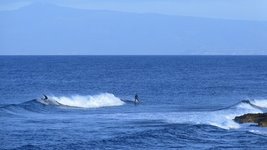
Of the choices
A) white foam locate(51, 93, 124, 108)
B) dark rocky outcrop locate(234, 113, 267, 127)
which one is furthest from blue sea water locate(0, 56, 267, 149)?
dark rocky outcrop locate(234, 113, 267, 127)

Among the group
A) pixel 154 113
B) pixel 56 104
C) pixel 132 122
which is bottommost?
pixel 132 122

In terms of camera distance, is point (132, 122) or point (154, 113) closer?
point (132, 122)

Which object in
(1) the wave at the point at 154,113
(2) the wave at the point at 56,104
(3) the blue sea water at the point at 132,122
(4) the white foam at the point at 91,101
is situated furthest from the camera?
(4) the white foam at the point at 91,101

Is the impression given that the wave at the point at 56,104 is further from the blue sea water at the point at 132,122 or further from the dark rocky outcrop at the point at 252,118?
the dark rocky outcrop at the point at 252,118

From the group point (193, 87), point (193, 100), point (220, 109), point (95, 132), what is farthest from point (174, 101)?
point (95, 132)

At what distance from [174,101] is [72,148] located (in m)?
38.5

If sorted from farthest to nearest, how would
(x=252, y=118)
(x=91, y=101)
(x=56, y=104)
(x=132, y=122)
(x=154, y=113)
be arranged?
Answer: (x=91, y=101), (x=56, y=104), (x=154, y=113), (x=252, y=118), (x=132, y=122)

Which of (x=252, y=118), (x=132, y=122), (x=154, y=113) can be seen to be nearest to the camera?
(x=132, y=122)

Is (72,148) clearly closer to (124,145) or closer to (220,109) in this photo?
(124,145)

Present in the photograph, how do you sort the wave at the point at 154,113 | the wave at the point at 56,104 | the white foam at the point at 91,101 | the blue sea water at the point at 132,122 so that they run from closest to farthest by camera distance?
the blue sea water at the point at 132,122 < the wave at the point at 154,113 < the wave at the point at 56,104 < the white foam at the point at 91,101

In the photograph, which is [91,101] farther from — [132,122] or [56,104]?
[132,122]

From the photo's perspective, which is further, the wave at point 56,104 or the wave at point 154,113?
the wave at point 56,104

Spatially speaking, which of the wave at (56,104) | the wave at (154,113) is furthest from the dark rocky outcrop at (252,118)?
the wave at (56,104)

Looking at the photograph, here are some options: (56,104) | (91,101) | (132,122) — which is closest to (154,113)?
(132,122)
